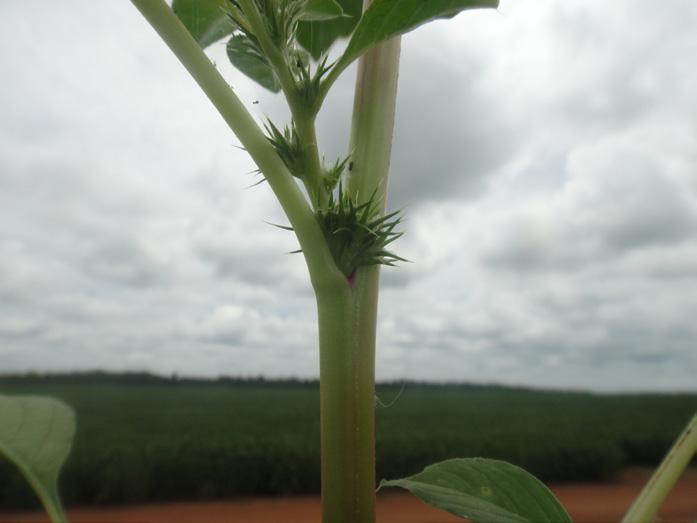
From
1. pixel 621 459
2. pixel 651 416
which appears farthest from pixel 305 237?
pixel 651 416

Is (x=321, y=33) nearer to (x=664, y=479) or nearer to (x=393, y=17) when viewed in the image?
(x=393, y=17)

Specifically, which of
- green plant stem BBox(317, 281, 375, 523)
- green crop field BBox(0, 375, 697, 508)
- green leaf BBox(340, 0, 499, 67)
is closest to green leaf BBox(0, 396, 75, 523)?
green plant stem BBox(317, 281, 375, 523)

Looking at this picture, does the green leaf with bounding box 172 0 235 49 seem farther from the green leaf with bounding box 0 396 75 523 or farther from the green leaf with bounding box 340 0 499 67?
the green leaf with bounding box 0 396 75 523

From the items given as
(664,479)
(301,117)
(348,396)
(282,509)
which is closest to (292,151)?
(301,117)

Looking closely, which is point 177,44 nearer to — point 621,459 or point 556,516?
point 556,516

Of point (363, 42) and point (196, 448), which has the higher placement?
point (363, 42)

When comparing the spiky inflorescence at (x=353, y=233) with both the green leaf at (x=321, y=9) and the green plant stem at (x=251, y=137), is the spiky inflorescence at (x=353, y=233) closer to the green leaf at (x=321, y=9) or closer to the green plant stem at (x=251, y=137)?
the green plant stem at (x=251, y=137)
